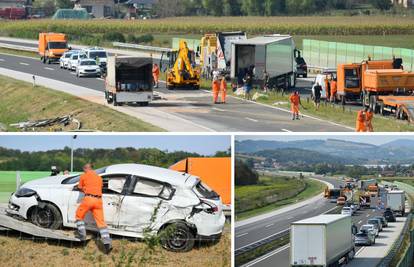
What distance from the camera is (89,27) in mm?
138875

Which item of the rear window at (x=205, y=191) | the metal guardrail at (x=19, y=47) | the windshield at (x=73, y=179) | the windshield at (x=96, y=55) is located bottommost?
the metal guardrail at (x=19, y=47)

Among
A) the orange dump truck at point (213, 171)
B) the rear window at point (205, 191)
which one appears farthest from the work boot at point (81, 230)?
the rear window at point (205, 191)

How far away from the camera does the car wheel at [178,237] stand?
52.7 ft

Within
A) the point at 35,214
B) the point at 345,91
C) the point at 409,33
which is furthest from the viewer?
the point at 409,33

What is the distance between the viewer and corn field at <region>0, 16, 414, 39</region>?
122 metres

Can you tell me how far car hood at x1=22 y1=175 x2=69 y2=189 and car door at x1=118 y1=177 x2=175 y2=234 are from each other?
114cm

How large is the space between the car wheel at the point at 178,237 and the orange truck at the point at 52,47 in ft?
241

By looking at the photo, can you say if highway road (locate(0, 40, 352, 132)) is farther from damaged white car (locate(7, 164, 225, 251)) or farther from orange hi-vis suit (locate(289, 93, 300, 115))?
damaged white car (locate(7, 164, 225, 251))

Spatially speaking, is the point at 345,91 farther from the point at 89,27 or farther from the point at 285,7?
the point at 285,7

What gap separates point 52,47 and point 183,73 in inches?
1124

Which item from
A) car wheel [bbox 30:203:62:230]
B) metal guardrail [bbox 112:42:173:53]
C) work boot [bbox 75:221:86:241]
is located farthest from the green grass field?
metal guardrail [bbox 112:42:173:53]

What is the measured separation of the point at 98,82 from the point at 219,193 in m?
53.2

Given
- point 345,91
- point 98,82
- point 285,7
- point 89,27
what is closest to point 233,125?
point 345,91

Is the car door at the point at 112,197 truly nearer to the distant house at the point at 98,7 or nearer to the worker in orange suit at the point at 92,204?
the worker in orange suit at the point at 92,204
